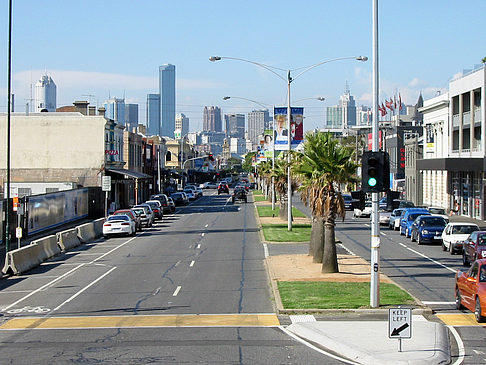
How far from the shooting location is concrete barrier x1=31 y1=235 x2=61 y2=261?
104ft

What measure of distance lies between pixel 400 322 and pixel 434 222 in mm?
27710

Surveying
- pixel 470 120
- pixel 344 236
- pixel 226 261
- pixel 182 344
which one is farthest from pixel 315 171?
pixel 470 120

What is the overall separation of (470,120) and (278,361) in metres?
51.4

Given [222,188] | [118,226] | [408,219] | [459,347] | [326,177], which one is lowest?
[459,347]

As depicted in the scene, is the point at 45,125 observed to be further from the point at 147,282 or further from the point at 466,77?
the point at 147,282

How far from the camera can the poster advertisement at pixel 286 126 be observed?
40.7m

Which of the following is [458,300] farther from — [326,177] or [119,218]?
[119,218]

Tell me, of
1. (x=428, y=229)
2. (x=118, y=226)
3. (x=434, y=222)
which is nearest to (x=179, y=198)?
(x=118, y=226)

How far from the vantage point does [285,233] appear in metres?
43.1

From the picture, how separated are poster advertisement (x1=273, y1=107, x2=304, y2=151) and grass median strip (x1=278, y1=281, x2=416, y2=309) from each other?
59.1 ft

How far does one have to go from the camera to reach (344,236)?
144ft

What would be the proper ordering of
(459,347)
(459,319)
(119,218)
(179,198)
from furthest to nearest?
1. (179,198)
2. (119,218)
3. (459,319)
4. (459,347)

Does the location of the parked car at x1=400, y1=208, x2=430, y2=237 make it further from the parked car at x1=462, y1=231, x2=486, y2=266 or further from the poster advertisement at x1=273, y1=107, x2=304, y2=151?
the parked car at x1=462, y1=231, x2=486, y2=266

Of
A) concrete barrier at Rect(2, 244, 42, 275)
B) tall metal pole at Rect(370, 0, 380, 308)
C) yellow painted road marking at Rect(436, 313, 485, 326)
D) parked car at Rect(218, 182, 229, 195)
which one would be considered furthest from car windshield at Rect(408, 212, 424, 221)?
parked car at Rect(218, 182, 229, 195)
